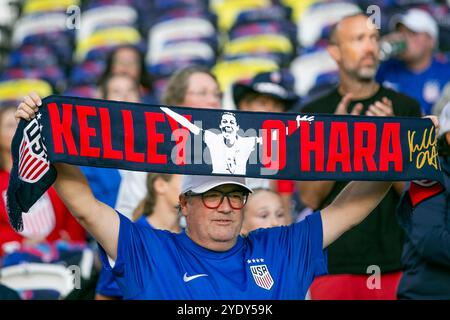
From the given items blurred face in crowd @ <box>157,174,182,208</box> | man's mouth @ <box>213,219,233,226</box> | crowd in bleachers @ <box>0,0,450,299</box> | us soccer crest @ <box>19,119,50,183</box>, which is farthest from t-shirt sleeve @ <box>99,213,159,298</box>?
blurred face in crowd @ <box>157,174,182,208</box>

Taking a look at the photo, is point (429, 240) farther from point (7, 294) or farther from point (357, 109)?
point (7, 294)

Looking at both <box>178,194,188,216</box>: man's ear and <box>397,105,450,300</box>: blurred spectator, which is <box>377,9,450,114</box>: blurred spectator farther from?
<box>178,194,188,216</box>: man's ear

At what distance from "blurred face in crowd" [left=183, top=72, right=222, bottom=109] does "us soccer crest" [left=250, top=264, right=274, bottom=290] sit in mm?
2083

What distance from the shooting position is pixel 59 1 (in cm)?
1316

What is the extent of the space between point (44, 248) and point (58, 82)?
196 inches

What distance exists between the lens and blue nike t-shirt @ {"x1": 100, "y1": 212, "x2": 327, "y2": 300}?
15.2 ft

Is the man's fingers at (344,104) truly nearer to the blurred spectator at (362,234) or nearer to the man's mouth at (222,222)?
the blurred spectator at (362,234)

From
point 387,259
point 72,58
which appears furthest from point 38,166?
point 72,58

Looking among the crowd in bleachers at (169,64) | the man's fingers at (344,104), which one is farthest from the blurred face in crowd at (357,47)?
the man's fingers at (344,104)

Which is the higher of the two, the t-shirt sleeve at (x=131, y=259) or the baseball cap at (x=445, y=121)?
the baseball cap at (x=445, y=121)

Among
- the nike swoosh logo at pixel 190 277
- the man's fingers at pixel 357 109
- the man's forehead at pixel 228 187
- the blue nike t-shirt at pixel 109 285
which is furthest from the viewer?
the man's fingers at pixel 357 109

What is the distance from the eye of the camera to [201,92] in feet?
22.1

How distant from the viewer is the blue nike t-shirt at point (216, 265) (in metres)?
4.63
